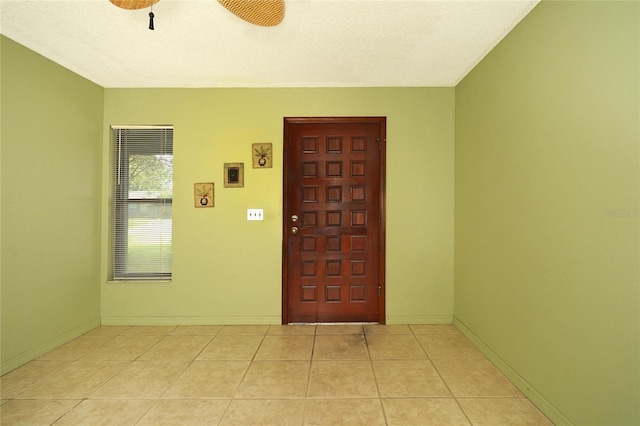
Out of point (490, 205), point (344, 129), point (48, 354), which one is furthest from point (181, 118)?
point (490, 205)

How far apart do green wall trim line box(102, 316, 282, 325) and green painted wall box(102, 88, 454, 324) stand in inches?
0.4

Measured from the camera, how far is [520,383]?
2016 mm

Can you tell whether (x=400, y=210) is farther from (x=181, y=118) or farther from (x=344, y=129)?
(x=181, y=118)

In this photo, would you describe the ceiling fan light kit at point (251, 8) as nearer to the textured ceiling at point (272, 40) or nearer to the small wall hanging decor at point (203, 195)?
the textured ceiling at point (272, 40)

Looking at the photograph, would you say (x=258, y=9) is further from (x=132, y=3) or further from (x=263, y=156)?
(x=263, y=156)

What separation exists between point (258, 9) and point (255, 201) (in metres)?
1.84

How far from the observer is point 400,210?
3170mm

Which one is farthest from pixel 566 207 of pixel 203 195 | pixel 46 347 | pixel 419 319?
pixel 46 347

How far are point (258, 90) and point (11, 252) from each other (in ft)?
8.37

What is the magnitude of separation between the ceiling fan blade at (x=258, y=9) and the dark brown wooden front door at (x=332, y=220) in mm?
1349

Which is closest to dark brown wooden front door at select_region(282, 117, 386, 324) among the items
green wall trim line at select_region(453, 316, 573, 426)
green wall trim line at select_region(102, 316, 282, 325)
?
green wall trim line at select_region(102, 316, 282, 325)

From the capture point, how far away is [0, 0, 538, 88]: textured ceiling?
6.48 feet

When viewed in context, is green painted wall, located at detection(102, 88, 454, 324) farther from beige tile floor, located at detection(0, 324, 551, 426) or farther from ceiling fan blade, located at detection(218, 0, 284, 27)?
ceiling fan blade, located at detection(218, 0, 284, 27)

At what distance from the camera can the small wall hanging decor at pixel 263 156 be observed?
3.17 metres
